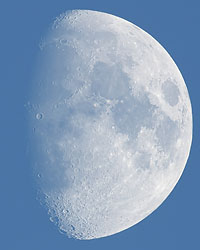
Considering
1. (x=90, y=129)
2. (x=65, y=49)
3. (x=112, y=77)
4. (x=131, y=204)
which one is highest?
(x=65, y=49)

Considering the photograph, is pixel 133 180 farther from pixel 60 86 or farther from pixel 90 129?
pixel 60 86

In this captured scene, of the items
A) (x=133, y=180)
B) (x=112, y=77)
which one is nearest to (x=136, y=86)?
(x=112, y=77)

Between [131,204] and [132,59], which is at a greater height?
[132,59]

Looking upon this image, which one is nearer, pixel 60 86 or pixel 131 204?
pixel 60 86

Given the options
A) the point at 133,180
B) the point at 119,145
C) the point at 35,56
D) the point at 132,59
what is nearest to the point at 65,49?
the point at 35,56

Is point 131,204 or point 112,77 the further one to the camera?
point 131,204

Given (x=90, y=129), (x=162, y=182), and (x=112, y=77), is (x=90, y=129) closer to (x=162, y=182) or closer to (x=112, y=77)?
(x=112, y=77)
